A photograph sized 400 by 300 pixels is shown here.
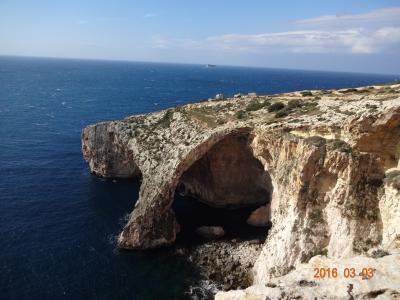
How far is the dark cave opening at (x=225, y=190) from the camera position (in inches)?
2164

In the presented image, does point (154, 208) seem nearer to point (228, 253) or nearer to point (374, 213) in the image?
point (228, 253)

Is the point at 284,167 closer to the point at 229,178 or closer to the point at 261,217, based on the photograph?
the point at 261,217

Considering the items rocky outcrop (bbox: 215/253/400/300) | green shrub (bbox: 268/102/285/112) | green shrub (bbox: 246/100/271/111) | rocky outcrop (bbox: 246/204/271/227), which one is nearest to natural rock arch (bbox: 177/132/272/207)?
rocky outcrop (bbox: 246/204/271/227)

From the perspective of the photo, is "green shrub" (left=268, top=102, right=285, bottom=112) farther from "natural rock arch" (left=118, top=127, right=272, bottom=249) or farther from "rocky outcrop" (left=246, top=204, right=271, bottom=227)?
"rocky outcrop" (left=246, top=204, right=271, bottom=227)

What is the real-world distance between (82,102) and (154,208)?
11309 cm

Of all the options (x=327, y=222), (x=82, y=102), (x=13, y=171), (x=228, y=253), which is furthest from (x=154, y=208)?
(x=82, y=102)

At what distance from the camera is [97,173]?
7100 cm

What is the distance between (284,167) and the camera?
1686 inches

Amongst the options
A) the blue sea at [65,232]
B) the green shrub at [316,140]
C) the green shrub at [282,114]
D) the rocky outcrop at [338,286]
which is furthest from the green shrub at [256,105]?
the rocky outcrop at [338,286]

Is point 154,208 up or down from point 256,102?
down
